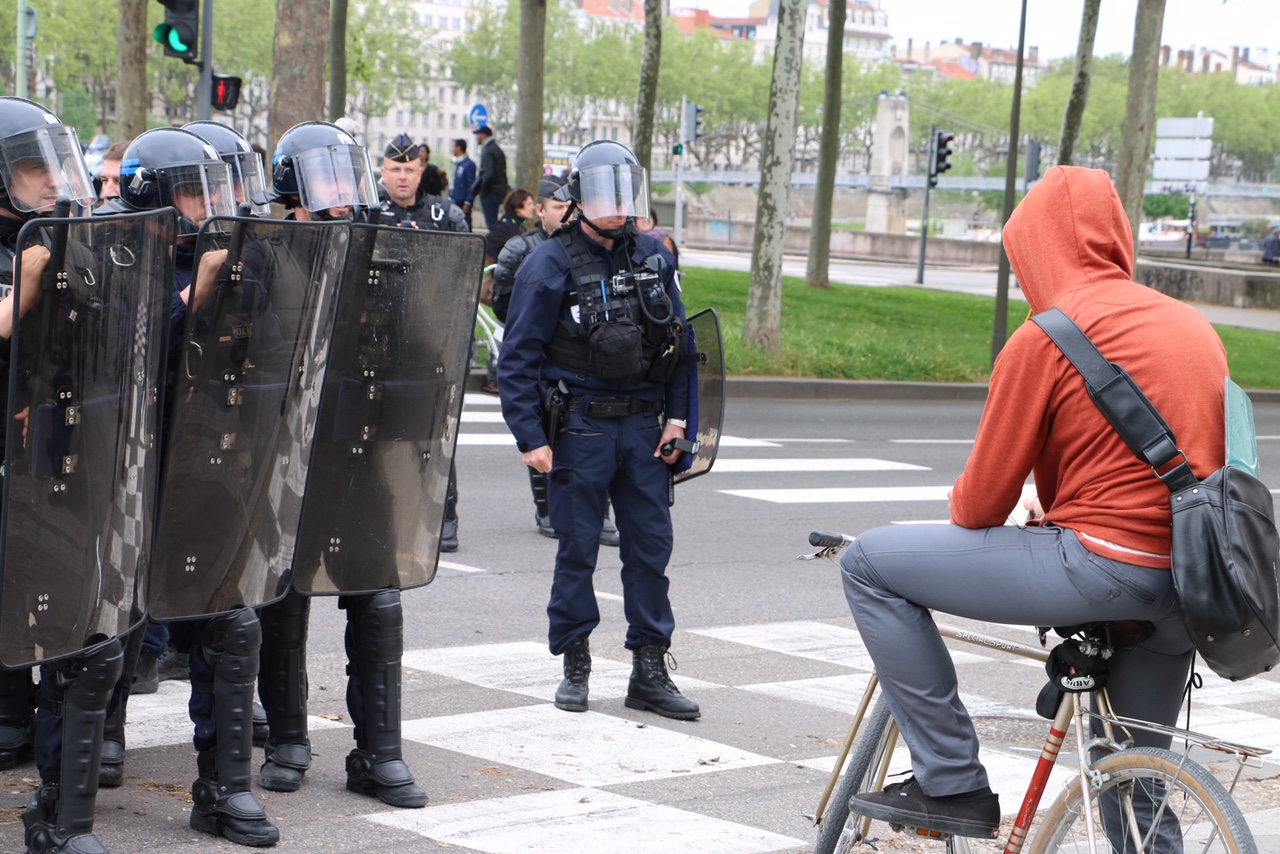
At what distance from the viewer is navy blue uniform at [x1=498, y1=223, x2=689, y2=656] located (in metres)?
5.67

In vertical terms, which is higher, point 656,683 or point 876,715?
point 876,715

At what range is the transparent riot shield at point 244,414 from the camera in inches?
164

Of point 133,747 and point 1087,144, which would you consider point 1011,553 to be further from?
point 1087,144

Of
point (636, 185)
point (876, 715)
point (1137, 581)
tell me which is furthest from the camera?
point (636, 185)

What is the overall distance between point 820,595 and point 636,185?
10.4 feet

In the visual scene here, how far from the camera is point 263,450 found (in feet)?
14.3

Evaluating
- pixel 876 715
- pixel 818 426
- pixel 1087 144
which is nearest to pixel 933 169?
pixel 818 426

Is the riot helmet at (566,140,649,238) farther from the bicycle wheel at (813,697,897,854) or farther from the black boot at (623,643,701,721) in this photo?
the bicycle wheel at (813,697,897,854)

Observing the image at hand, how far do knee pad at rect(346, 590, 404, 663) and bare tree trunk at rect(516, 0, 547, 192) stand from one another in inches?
633

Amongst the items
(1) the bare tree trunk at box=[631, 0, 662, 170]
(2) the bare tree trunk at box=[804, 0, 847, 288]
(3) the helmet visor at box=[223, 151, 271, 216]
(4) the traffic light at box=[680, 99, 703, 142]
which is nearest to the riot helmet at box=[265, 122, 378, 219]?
(3) the helmet visor at box=[223, 151, 271, 216]

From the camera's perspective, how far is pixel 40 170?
13.2ft

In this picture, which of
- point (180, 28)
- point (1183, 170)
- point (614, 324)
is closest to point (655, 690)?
point (614, 324)

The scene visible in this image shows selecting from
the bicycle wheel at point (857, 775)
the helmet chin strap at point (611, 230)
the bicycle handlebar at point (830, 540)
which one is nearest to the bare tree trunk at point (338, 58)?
the helmet chin strap at point (611, 230)

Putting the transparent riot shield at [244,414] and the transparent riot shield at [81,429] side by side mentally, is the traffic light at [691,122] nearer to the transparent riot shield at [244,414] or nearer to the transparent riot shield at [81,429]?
the transparent riot shield at [244,414]
